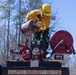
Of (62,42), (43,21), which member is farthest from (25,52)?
(43,21)

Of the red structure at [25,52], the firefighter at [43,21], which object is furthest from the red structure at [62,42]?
the red structure at [25,52]

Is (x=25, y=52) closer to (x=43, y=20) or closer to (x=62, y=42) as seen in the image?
(x=62, y=42)

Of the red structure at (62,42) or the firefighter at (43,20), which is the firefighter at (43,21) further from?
the red structure at (62,42)

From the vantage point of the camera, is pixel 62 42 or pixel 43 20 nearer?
pixel 62 42

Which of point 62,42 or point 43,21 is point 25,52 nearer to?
point 62,42

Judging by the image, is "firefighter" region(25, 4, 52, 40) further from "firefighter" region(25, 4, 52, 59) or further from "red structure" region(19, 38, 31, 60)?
"red structure" region(19, 38, 31, 60)

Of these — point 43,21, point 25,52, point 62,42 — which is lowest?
point 25,52

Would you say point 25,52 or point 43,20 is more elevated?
point 43,20

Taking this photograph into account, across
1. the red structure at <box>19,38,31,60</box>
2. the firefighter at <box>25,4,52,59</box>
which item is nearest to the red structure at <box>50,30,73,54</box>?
the firefighter at <box>25,4,52,59</box>

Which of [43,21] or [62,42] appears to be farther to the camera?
[43,21]

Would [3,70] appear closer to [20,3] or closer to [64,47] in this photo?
[64,47]

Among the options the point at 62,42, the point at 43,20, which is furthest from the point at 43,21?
the point at 62,42

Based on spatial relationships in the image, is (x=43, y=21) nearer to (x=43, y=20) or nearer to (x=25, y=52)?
(x=43, y=20)

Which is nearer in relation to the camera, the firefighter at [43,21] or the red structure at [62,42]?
the red structure at [62,42]
